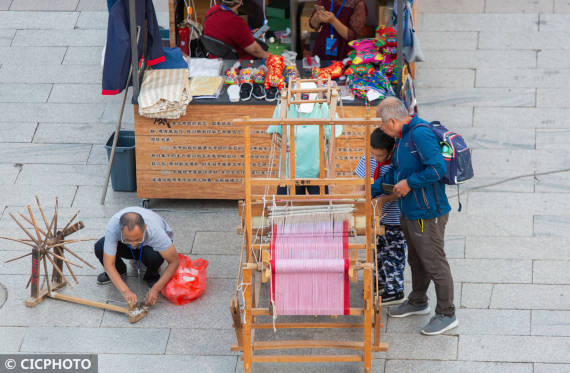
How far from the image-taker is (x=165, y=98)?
7.66 m

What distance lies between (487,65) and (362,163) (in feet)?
12.9

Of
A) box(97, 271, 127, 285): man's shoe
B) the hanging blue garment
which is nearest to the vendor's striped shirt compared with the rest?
box(97, 271, 127, 285): man's shoe

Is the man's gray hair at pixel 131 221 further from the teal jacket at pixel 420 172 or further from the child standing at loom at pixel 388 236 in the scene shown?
the teal jacket at pixel 420 172

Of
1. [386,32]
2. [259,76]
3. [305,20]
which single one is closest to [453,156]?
[259,76]

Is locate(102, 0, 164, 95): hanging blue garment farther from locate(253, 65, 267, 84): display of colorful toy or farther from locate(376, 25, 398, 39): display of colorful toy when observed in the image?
locate(376, 25, 398, 39): display of colorful toy

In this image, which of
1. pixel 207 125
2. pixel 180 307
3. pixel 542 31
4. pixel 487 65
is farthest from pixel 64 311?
pixel 542 31

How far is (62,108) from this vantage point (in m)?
9.44

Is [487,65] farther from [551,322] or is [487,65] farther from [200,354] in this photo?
[200,354]

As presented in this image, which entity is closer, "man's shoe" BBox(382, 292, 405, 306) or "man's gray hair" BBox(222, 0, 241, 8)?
"man's shoe" BBox(382, 292, 405, 306)

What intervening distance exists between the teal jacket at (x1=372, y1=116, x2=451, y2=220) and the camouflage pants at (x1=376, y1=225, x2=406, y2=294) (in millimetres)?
417

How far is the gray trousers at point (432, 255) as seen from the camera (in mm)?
6133

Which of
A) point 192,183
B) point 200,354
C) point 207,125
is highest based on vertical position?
point 207,125

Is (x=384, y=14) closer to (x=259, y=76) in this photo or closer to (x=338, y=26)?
(x=338, y=26)

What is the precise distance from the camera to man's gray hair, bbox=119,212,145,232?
646cm
